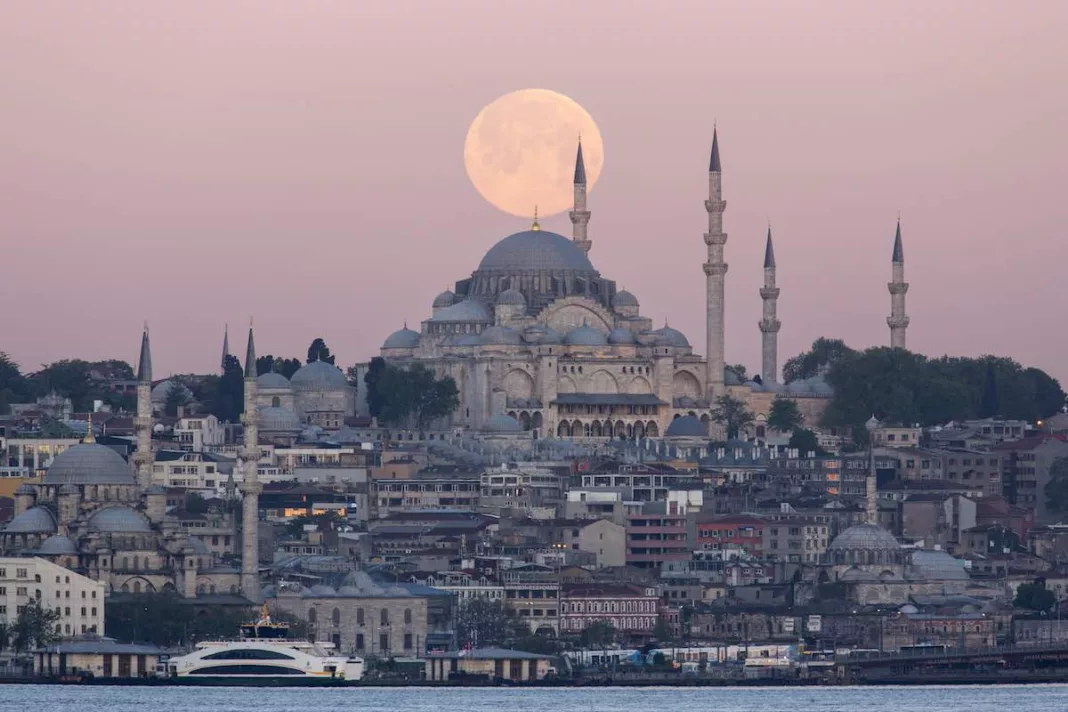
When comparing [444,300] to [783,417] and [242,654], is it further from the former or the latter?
[242,654]

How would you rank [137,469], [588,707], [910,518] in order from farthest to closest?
[910,518], [137,469], [588,707]

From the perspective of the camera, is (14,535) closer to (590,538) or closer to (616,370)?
(590,538)

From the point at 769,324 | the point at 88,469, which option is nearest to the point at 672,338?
the point at 769,324

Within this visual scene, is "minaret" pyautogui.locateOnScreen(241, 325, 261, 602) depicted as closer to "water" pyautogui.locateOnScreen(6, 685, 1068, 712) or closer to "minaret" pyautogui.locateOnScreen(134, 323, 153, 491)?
"minaret" pyautogui.locateOnScreen(134, 323, 153, 491)

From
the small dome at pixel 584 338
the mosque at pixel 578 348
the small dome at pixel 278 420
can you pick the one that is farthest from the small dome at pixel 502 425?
the small dome at pixel 278 420

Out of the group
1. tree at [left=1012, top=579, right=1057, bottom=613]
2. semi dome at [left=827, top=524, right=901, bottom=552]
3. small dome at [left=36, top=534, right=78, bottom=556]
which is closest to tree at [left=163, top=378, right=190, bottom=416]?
semi dome at [left=827, top=524, right=901, bottom=552]

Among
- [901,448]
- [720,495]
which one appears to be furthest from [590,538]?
[901,448]
